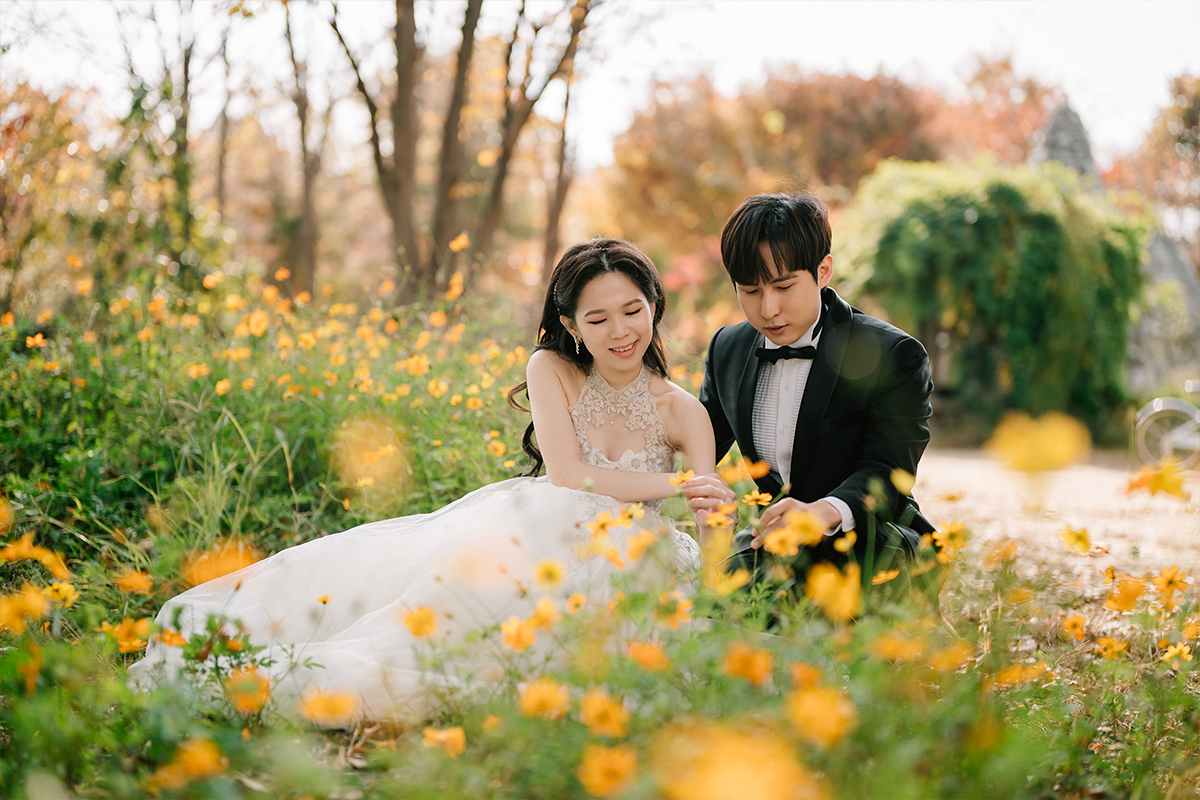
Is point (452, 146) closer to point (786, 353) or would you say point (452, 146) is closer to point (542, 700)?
point (786, 353)

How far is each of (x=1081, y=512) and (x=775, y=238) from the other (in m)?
3.98

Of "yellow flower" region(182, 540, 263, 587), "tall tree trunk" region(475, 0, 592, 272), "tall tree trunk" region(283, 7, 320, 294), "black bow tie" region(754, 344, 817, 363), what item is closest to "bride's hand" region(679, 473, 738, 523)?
"black bow tie" region(754, 344, 817, 363)

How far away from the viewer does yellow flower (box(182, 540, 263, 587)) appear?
2.69m

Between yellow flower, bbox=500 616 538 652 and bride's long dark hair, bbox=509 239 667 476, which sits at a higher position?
bride's long dark hair, bbox=509 239 667 476

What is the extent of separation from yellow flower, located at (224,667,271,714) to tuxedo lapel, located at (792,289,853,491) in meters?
1.53

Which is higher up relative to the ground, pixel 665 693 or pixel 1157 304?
pixel 1157 304

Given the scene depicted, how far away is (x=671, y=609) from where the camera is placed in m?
1.29

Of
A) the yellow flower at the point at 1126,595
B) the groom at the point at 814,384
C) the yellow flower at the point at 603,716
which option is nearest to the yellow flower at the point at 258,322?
the groom at the point at 814,384

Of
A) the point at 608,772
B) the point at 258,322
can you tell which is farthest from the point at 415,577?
the point at 258,322

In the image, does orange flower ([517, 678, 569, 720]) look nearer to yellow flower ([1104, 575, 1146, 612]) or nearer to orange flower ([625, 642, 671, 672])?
orange flower ([625, 642, 671, 672])

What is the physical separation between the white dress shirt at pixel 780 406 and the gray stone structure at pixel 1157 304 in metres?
8.93

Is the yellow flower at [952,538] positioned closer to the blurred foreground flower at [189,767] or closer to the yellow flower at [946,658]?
the yellow flower at [946,658]

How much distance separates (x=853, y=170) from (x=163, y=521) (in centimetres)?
1808

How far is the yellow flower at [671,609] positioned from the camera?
1287 millimetres
